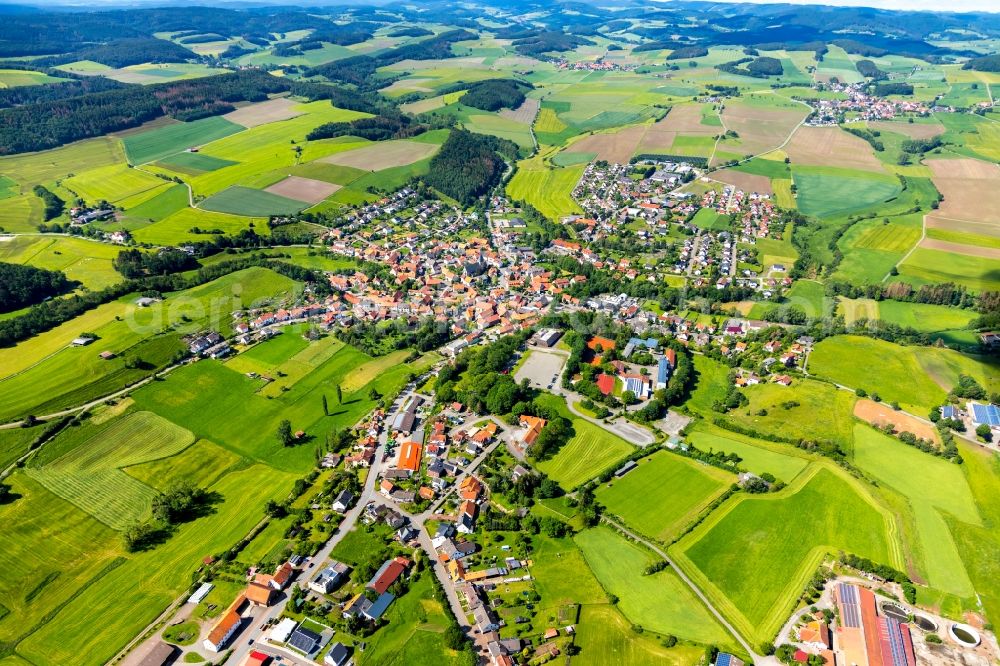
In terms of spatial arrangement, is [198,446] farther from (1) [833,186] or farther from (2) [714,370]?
(1) [833,186]

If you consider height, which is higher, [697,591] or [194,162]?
[194,162]

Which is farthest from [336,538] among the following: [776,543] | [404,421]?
[776,543]

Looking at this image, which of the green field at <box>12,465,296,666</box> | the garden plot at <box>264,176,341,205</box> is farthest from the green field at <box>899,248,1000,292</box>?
the garden plot at <box>264,176,341,205</box>

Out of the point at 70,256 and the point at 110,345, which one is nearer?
the point at 110,345

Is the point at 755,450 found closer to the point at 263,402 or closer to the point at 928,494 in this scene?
the point at 928,494

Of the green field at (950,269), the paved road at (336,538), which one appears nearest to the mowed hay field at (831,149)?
the green field at (950,269)

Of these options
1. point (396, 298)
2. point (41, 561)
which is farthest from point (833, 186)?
point (41, 561)
